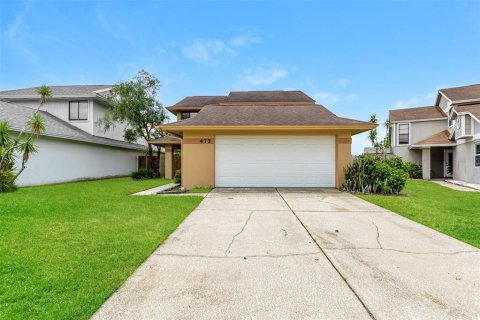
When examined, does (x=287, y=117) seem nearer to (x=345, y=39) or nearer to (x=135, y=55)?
(x=345, y=39)

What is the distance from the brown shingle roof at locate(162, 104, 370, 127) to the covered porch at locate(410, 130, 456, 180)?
432 inches

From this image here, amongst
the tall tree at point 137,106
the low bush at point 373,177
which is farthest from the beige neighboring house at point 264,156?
the tall tree at point 137,106

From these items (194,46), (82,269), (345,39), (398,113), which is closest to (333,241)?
(82,269)

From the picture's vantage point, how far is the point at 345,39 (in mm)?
15461

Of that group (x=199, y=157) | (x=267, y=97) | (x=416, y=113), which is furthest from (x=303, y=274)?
(x=416, y=113)

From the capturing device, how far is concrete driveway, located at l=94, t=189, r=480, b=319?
97.2 inches

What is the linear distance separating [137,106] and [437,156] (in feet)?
78.4

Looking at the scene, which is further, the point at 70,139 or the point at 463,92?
the point at 463,92

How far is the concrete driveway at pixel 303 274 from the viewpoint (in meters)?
2.47

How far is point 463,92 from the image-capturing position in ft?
67.8

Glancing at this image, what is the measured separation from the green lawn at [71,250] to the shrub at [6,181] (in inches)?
150

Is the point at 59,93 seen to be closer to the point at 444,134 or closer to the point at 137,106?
the point at 137,106

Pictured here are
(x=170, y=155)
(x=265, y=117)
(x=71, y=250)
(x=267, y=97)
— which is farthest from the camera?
(x=267, y=97)

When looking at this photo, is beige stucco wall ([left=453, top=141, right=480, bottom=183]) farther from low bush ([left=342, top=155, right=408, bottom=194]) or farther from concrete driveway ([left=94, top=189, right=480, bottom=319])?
concrete driveway ([left=94, top=189, right=480, bottom=319])
